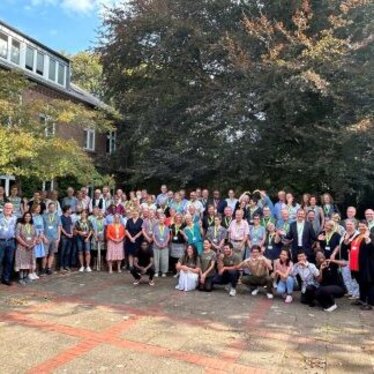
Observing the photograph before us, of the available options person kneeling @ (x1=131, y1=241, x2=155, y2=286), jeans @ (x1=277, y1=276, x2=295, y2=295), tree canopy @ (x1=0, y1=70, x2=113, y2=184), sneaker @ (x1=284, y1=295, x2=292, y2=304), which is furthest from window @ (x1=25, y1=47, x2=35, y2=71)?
sneaker @ (x1=284, y1=295, x2=292, y2=304)

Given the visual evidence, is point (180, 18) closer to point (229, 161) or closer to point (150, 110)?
point (150, 110)

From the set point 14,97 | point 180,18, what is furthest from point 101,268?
point 180,18

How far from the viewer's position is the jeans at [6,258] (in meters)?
10.8

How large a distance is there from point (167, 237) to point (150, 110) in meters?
10.2

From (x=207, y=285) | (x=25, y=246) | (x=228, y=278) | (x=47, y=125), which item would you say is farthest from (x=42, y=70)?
(x=228, y=278)

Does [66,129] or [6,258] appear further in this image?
[66,129]

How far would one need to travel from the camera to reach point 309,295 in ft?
31.7

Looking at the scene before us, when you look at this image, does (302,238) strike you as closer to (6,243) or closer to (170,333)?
(170,333)

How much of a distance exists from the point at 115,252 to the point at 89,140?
17.7 meters

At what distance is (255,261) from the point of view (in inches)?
418

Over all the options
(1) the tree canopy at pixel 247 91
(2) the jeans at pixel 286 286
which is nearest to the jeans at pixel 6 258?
(2) the jeans at pixel 286 286

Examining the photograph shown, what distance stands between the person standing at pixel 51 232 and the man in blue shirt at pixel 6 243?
1.18 metres

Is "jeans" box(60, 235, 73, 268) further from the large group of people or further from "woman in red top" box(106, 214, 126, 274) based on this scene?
"woman in red top" box(106, 214, 126, 274)

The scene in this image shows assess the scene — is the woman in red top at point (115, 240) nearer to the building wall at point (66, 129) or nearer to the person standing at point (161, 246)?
the person standing at point (161, 246)
